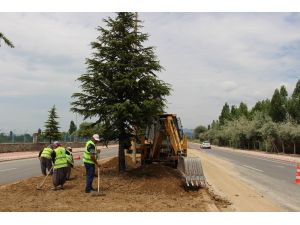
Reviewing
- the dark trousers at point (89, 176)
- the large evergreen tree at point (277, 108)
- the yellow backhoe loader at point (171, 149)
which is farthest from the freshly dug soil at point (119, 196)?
the large evergreen tree at point (277, 108)

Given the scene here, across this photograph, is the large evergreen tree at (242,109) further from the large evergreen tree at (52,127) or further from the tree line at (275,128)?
the large evergreen tree at (52,127)

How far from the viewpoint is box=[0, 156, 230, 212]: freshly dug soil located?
808cm

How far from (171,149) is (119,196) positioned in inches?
260

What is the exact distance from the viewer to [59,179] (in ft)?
36.4

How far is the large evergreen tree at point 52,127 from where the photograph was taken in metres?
45.1

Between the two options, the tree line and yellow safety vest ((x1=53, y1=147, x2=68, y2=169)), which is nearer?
yellow safety vest ((x1=53, y1=147, x2=68, y2=169))

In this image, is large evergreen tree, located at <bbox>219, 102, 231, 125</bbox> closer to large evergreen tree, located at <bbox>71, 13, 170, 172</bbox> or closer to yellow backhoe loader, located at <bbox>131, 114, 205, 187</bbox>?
yellow backhoe loader, located at <bbox>131, 114, 205, 187</bbox>

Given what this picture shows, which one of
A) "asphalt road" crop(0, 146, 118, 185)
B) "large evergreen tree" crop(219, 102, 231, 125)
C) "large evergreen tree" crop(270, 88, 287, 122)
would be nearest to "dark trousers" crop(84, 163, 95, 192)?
"asphalt road" crop(0, 146, 118, 185)

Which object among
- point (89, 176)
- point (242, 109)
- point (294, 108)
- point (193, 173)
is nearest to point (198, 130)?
point (242, 109)

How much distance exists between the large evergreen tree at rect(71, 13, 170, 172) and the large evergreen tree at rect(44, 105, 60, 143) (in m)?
33.0

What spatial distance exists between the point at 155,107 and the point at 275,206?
5.37 metres

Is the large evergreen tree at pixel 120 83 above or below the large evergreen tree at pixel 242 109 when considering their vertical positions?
below

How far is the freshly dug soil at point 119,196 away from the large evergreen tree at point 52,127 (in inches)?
1300

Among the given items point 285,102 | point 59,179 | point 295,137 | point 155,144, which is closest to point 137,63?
point 155,144
